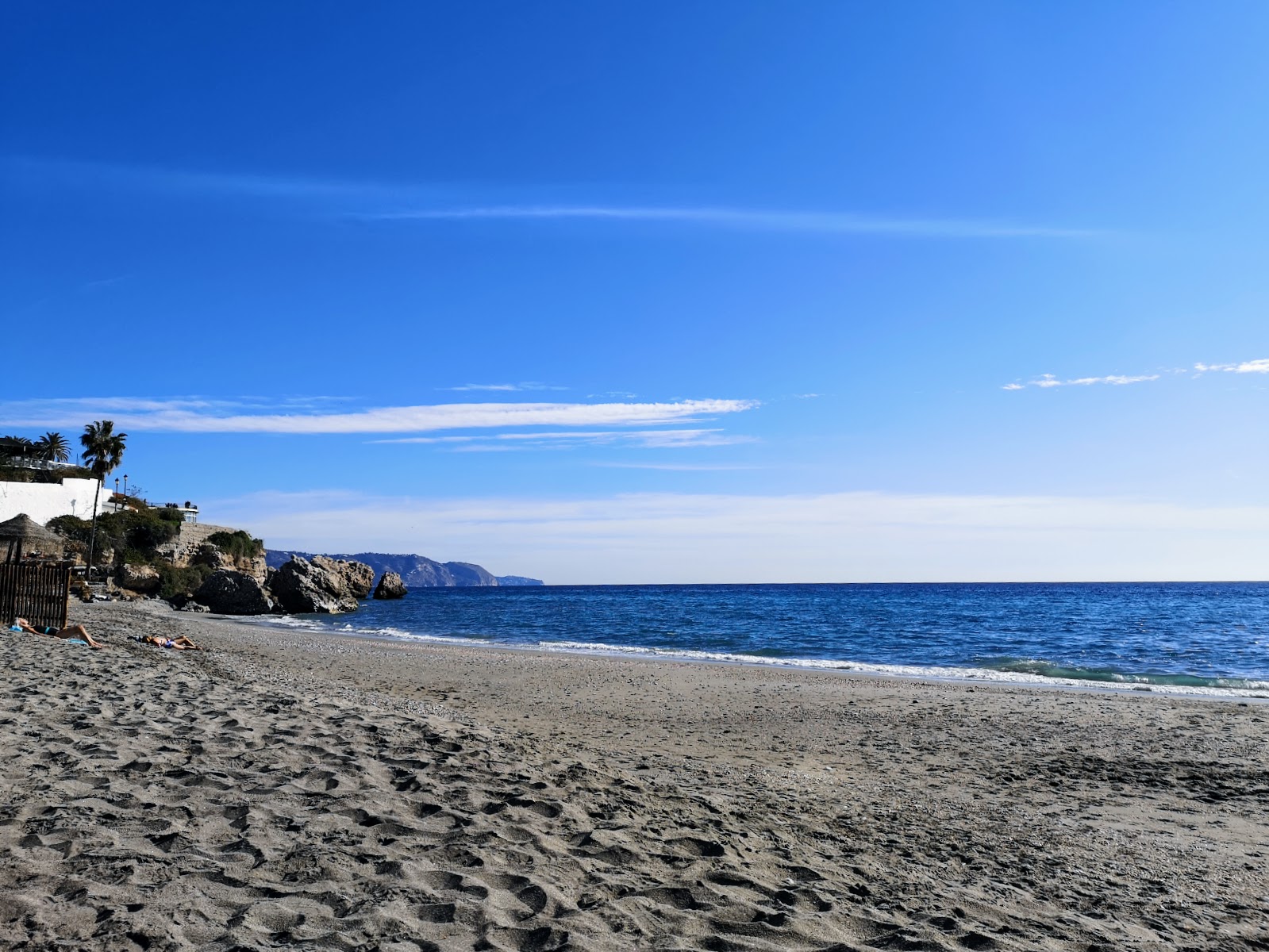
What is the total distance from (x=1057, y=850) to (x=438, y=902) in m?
4.76

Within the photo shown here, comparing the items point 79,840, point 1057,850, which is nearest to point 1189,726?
point 1057,850

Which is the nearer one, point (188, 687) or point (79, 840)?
point (79, 840)

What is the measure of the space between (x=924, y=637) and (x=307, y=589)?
124 feet

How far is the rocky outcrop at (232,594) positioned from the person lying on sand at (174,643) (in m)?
28.4

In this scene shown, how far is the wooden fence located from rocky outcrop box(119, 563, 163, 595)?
110 feet

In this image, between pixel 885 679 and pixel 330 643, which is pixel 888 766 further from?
pixel 330 643

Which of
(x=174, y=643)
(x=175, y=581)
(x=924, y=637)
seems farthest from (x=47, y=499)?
(x=924, y=637)

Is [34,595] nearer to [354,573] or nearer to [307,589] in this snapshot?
[307,589]

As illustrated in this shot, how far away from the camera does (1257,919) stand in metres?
4.98

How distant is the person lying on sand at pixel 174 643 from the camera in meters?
19.0

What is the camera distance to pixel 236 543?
63.7 meters

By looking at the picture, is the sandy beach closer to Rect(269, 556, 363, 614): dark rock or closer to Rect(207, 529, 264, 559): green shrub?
Rect(269, 556, 363, 614): dark rock

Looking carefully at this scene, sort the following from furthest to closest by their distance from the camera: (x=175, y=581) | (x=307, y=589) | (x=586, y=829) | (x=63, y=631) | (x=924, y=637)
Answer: (x=307, y=589), (x=175, y=581), (x=924, y=637), (x=63, y=631), (x=586, y=829)

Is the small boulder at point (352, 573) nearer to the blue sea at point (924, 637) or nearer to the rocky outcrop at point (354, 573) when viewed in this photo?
the rocky outcrop at point (354, 573)
